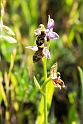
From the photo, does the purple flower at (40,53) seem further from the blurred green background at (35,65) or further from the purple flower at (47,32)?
the blurred green background at (35,65)

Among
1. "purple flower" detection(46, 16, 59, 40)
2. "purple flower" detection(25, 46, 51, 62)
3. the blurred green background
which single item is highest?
the blurred green background

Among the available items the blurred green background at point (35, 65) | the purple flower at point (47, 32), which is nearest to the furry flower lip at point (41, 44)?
the purple flower at point (47, 32)

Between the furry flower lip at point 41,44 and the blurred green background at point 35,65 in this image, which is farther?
the blurred green background at point 35,65

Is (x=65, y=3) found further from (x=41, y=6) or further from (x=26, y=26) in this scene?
(x=26, y=26)

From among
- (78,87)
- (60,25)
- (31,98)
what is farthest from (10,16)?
(31,98)

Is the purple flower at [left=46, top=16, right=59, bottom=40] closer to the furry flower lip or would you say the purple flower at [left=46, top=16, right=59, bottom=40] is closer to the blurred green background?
the furry flower lip

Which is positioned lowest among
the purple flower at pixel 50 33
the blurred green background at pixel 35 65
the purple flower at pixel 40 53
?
the purple flower at pixel 40 53

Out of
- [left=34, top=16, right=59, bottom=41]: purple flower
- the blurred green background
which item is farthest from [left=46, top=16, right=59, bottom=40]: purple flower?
the blurred green background

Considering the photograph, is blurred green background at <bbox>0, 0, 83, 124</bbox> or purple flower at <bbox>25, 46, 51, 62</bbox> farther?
blurred green background at <bbox>0, 0, 83, 124</bbox>

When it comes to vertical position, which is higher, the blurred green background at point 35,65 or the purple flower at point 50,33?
the blurred green background at point 35,65
